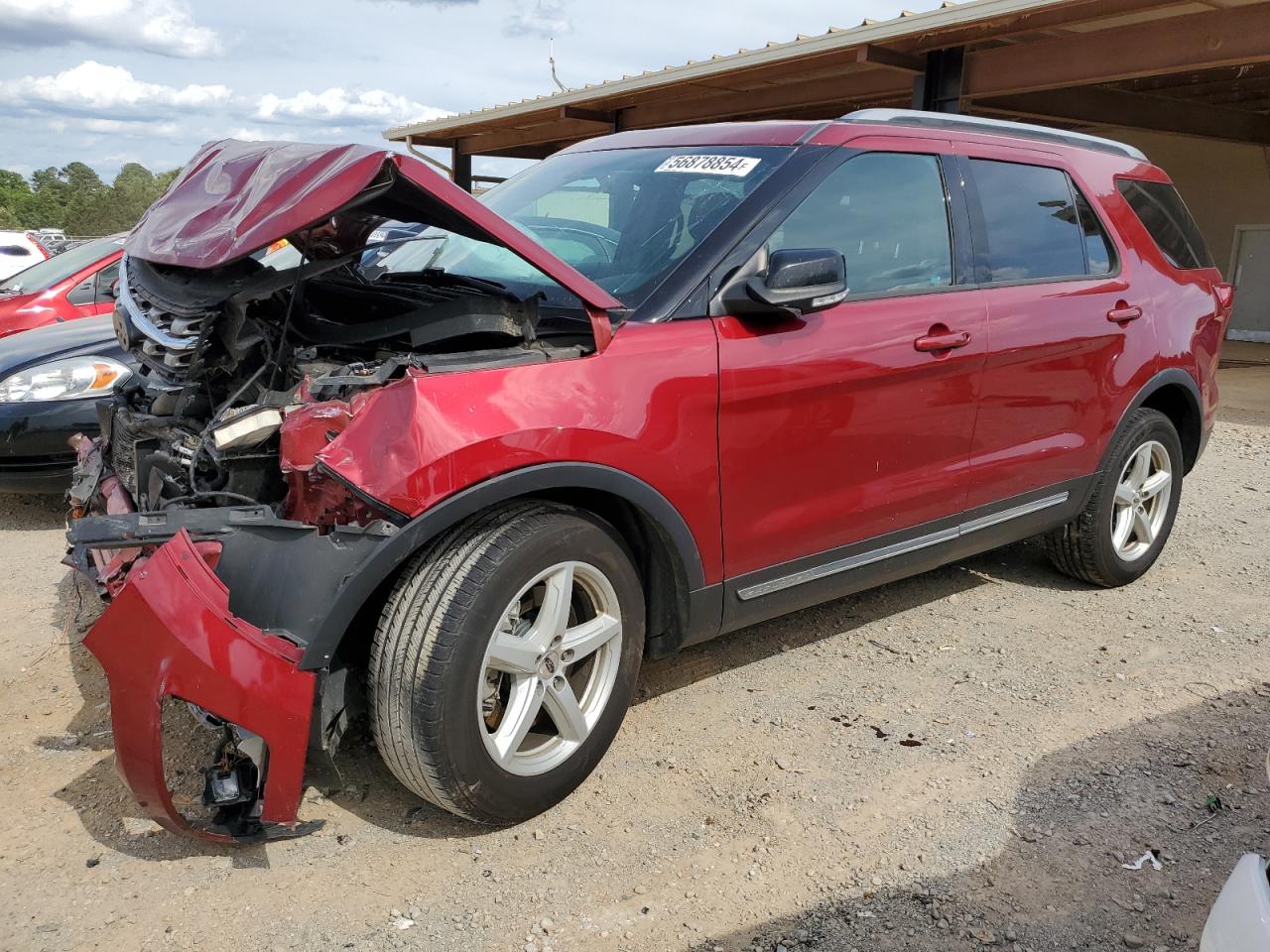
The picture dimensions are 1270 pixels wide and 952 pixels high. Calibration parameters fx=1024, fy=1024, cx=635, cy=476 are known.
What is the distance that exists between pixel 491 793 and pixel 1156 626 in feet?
10.00

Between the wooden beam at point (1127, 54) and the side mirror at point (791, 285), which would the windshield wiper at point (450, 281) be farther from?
the wooden beam at point (1127, 54)

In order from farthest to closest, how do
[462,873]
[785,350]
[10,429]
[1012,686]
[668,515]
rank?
1. [10,429]
2. [1012,686]
3. [785,350]
4. [668,515]
5. [462,873]

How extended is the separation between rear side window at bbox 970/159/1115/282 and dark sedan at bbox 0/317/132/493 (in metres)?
4.00

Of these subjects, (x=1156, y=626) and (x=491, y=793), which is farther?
(x=1156, y=626)

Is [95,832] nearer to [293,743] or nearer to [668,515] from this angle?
[293,743]

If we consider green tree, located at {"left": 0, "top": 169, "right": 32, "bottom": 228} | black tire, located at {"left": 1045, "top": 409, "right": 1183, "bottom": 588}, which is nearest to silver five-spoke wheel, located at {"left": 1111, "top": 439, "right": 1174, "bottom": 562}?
black tire, located at {"left": 1045, "top": 409, "right": 1183, "bottom": 588}

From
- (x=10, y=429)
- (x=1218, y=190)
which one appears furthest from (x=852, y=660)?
(x=1218, y=190)

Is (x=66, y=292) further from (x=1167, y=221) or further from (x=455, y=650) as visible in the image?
(x=1167, y=221)

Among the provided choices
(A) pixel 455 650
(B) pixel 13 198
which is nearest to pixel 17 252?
(A) pixel 455 650

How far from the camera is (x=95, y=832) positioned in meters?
2.70

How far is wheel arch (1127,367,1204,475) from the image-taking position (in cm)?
447

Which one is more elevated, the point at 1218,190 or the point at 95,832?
the point at 1218,190

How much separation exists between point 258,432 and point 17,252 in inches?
603

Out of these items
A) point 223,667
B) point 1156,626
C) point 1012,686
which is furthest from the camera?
point 1156,626
